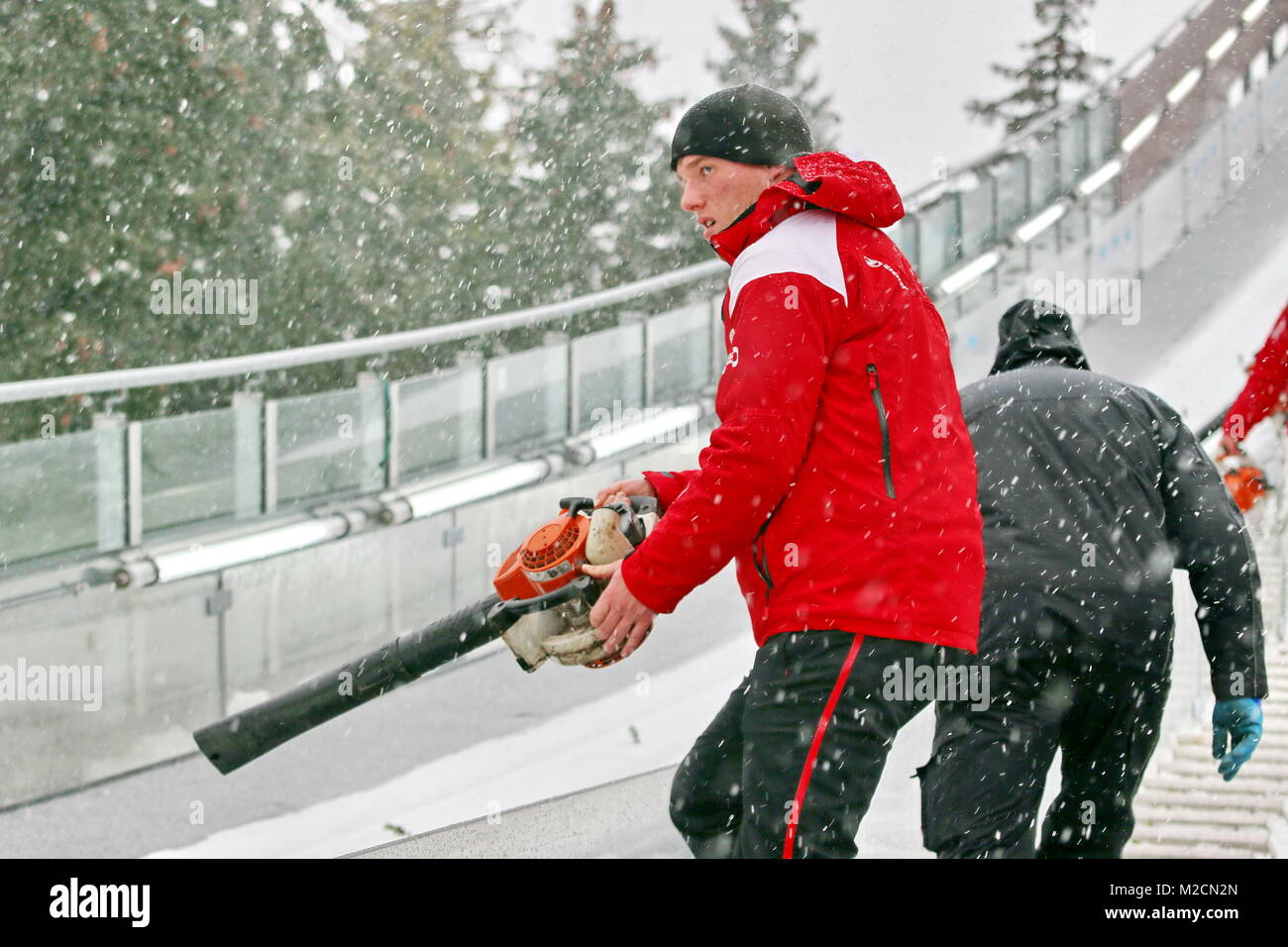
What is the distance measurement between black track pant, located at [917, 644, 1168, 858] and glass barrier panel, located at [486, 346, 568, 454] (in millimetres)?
4825

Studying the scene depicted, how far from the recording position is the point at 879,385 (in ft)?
7.91

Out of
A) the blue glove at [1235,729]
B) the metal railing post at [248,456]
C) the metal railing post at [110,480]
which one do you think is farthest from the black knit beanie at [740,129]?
the metal railing post at [248,456]

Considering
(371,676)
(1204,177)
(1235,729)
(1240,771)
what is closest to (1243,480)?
(1240,771)

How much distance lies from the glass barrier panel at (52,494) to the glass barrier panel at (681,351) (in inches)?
172

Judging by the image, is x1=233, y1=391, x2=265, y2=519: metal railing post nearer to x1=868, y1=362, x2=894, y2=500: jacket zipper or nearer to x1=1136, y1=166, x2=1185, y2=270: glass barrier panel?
x1=868, y1=362, x2=894, y2=500: jacket zipper

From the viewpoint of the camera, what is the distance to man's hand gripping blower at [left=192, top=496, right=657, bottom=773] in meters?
2.62

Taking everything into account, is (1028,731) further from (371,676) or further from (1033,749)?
(371,676)

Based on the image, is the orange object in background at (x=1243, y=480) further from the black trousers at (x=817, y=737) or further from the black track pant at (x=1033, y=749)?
the black trousers at (x=817, y=737)

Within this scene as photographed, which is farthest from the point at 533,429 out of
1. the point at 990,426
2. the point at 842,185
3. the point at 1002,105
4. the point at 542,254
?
the point at 1002,105

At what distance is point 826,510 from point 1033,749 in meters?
0.87

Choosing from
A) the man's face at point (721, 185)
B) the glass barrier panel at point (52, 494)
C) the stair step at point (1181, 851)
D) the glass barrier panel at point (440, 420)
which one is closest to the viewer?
the man's face at point (721, 185)

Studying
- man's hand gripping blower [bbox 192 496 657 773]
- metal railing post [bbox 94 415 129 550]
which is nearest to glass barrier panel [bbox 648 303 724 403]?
metal railing post [bbox 94 415 129 550]

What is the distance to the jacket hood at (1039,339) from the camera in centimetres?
331
